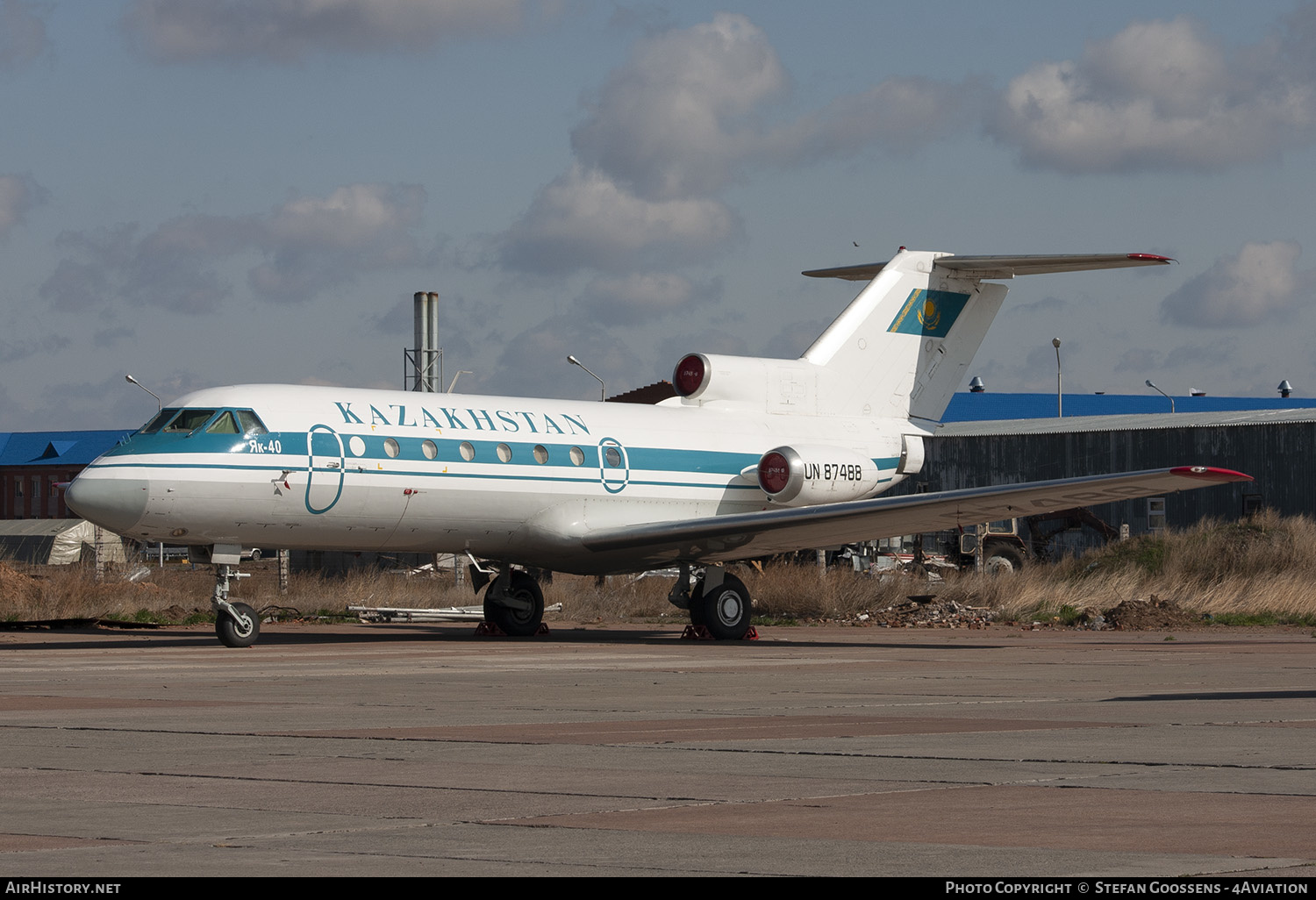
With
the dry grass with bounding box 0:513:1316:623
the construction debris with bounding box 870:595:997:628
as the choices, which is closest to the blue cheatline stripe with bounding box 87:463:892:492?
the construction debris with bounding box 870:595:997:628

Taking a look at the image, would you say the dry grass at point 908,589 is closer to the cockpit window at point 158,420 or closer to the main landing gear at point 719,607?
the main landing gear at point 719,607

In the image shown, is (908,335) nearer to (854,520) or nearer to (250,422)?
(854,520)

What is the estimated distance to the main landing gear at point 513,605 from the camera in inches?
1026

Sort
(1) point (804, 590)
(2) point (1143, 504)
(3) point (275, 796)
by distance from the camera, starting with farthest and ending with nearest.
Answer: (2) point (1143, 504) < (1) point (804, 590) < (3) point (275, 796)

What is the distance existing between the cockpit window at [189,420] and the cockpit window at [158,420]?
0.10 meters

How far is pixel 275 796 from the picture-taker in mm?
7371

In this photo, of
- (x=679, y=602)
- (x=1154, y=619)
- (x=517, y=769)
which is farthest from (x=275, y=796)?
(x=1154, y=619)

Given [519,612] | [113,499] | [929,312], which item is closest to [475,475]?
[519,612]

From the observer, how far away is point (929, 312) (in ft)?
94.4

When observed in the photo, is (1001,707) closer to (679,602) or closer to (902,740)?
(902,740)

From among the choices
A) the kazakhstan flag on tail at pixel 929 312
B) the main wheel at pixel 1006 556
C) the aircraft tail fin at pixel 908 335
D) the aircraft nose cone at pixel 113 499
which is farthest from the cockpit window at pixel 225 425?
the main wheel at pixel 1006 556

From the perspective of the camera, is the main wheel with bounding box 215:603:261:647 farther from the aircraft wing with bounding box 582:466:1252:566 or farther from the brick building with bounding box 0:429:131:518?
the brick building with bounding box 0:429:131:518

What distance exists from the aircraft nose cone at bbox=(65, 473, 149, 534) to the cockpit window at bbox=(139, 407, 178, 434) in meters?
0.97

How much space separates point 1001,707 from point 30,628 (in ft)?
67.3
